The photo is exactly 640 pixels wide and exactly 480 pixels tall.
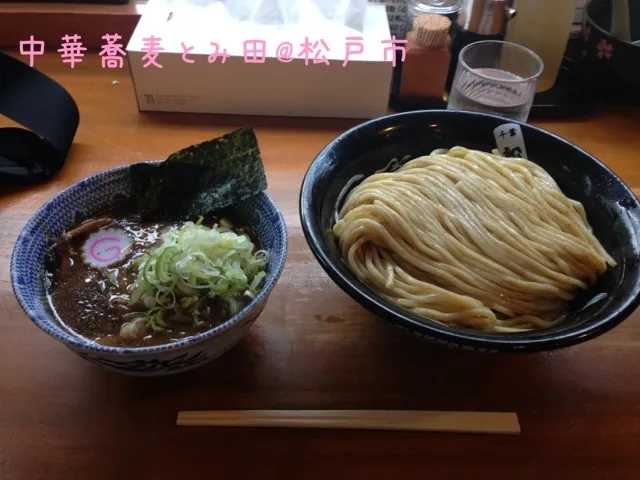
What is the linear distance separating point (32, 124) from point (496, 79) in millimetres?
1239

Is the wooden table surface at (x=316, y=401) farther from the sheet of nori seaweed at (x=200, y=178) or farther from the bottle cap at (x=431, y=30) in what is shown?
the bottle cap at (x=431, y=30)

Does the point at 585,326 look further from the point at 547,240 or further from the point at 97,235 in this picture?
the point at 97,235

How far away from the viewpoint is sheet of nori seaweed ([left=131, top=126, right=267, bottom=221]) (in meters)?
1.15

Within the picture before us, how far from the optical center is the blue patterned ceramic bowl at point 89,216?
2.74 feet

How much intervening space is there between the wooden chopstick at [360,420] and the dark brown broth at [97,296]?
15 centimetres

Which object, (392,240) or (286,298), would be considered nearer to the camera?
(392,240)

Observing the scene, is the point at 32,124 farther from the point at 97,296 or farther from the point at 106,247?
the point at 97,296

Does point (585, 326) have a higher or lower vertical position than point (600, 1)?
lower

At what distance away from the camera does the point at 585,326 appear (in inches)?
33.6

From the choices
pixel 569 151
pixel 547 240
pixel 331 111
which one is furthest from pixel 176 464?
pixel 331 111

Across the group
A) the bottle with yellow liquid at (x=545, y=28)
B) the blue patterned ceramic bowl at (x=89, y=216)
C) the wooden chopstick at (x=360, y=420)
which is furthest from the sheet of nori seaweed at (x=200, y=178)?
the bottle with yellow liquid at (x=545, y=28)

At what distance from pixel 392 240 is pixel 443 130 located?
0.35 meters

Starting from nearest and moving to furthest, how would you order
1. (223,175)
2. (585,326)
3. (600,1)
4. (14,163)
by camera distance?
(585,326)
(223,175)
(14,163)
(600,1)

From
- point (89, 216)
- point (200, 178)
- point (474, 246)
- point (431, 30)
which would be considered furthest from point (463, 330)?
point (431, 30)
